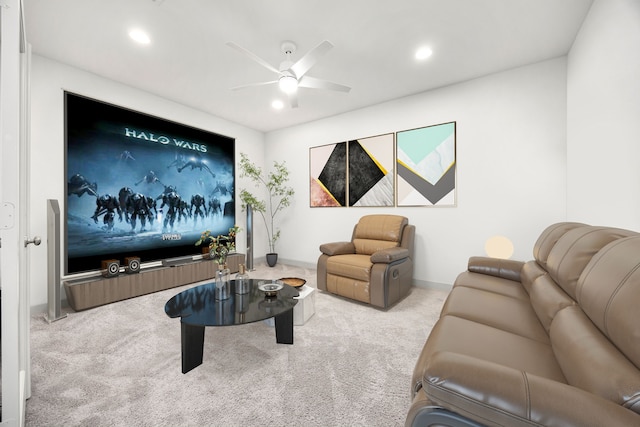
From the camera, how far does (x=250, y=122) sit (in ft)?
16.1

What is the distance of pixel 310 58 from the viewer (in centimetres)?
221

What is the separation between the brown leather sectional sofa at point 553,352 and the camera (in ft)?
2.17

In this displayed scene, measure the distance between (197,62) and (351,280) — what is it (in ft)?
10.1

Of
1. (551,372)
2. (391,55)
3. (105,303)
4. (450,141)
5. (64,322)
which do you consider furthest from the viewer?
(450,141)

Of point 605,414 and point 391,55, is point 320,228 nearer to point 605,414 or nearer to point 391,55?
point 391,55

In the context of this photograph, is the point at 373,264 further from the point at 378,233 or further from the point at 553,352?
the point at 553,352

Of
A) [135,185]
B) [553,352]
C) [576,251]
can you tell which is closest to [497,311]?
[553,352]

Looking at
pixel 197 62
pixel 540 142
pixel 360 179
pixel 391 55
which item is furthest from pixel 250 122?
pixel 540 142

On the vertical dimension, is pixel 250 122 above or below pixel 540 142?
above

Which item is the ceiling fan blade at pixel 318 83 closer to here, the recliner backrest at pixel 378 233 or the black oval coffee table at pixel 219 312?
the recliner backrest at pixel 378 233

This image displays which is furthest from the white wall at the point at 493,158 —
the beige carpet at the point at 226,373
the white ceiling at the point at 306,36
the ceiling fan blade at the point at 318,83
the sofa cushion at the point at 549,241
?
the ceiling fan blade at the point at 318,83

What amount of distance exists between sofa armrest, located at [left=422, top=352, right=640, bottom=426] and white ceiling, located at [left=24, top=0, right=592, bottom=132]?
2.54 m

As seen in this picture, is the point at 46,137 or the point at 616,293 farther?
the point at 46,137

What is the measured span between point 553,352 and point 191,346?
2058 mm
